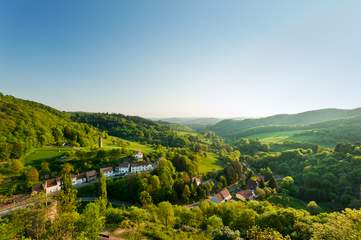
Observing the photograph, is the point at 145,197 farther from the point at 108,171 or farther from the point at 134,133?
the point at 134,133

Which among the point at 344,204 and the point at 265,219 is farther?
the point at 344,204

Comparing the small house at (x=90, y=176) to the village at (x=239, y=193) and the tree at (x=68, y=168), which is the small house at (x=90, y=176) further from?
the village at (x=239, y=193)

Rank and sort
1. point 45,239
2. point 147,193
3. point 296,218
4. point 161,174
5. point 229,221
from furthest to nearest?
point 161,174 → point 147,193 → point 229,221 → point 296,218 → point 45,239

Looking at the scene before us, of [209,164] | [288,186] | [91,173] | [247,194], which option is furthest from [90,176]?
[288,186]

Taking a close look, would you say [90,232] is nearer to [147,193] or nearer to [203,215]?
[203,215]

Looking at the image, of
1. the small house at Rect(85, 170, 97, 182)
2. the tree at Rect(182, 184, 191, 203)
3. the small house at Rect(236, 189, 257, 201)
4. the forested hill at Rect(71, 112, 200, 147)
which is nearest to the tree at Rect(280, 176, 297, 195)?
the small house at Rect(236, 189, 257, 201)

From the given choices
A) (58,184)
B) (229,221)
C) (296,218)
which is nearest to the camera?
(296,218)

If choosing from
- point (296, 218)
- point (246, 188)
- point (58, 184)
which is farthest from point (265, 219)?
point (58, 184)
